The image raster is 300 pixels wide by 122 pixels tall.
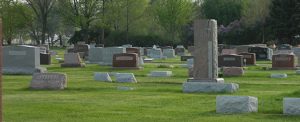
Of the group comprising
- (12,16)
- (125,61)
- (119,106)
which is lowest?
(119,106)

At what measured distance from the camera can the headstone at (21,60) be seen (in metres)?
31.9

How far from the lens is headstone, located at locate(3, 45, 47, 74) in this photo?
31.9 m

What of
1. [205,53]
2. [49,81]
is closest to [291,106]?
[205,53]

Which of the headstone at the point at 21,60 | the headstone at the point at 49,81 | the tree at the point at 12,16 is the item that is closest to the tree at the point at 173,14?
the tree at the point at 12,16

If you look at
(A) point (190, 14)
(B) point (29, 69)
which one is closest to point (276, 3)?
(A) point (190, 14)

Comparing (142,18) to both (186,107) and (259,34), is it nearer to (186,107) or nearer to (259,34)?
(259,34)

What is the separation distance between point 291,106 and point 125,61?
80.5 ft

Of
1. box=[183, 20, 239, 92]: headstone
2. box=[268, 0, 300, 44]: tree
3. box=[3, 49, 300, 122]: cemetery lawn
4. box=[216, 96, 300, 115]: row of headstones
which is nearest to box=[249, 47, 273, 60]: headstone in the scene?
box=[268, 0, 300, 44]: tree

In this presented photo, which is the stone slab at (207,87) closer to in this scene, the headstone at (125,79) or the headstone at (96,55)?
the headstone at (125,79)

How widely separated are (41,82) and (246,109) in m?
8.93

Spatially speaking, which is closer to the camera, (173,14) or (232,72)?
(232,72)

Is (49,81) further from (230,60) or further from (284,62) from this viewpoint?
(284,62)

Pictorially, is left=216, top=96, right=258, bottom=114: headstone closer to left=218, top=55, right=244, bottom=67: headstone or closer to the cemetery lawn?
the cemetery lawn

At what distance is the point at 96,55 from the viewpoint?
45.0 m
